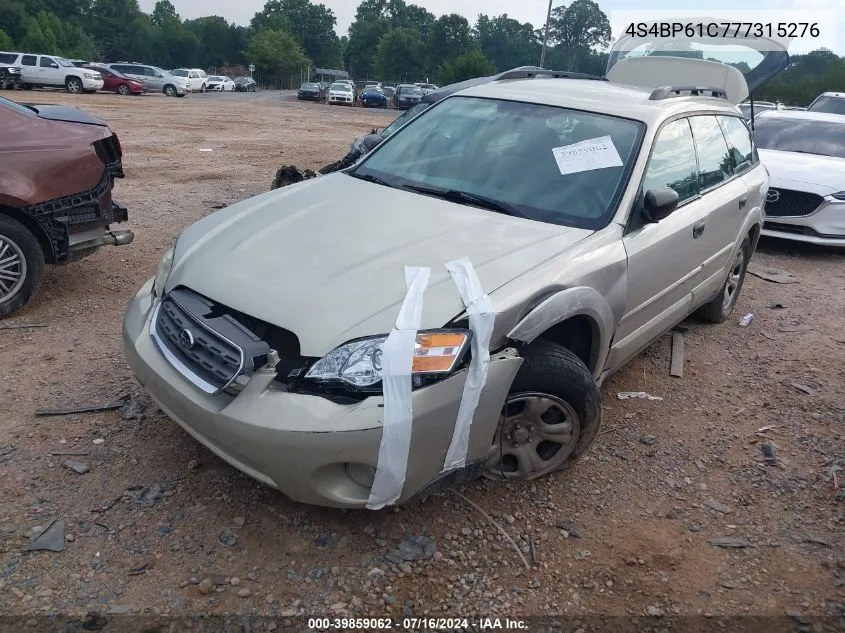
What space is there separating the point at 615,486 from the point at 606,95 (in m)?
2.29

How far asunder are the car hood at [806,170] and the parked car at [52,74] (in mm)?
28791

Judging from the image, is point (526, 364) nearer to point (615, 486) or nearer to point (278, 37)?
point (615, 486)

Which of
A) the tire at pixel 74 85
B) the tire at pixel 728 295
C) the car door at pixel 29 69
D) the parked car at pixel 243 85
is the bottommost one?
the tire at pixel 728 295

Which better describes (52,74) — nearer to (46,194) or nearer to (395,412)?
(46,194)

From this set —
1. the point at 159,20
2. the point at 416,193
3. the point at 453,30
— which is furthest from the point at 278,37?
the point at 416,193

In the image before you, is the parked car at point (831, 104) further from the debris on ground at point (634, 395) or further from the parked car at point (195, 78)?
the parked car at point (195, 78)

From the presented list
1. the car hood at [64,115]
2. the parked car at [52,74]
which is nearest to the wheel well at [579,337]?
the car hood at [64,115]

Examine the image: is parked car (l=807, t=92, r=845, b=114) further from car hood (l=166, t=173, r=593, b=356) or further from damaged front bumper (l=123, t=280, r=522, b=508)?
damaged front bumper (l=123, t=280, r=522, b=508)

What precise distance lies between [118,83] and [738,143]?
34.4 meters

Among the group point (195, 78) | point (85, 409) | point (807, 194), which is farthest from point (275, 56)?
point (85, 409)

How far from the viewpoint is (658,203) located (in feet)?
11.0

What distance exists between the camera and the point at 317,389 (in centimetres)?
247

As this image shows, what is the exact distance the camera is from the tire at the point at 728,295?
534cm

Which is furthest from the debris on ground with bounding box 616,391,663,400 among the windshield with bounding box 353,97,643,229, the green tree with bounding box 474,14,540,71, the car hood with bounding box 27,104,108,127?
the green tree with bounding box 474,14,540,71
